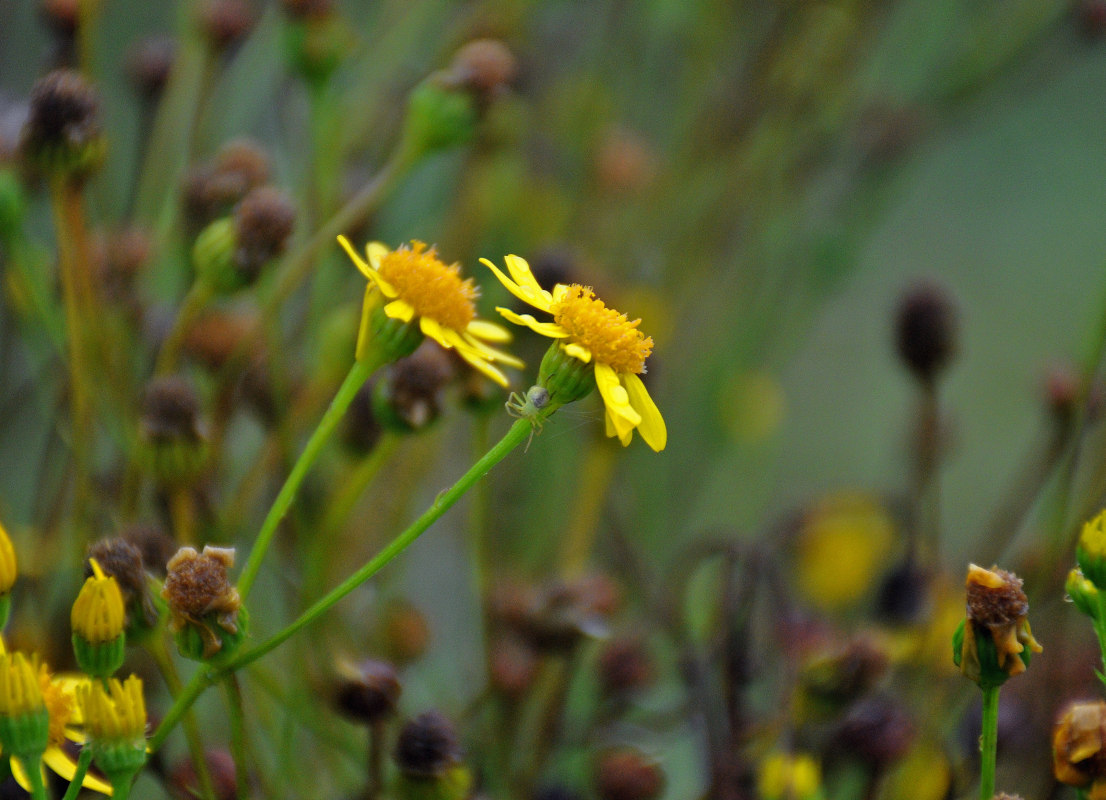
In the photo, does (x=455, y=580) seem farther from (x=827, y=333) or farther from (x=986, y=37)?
(x=827, y=333)

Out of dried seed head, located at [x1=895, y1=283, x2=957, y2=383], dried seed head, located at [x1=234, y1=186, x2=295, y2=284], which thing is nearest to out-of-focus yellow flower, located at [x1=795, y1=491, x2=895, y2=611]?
dried seed head, located at [x1=895, y1=283, x2=957, y2=383]

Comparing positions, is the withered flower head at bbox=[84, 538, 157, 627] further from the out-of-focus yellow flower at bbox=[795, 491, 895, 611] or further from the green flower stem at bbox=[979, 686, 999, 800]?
the out-of-focus yellow flower at bbox=[795, 491, 895, 611]

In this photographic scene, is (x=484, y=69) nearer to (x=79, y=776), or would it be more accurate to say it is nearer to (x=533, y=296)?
(x=533, y=296)

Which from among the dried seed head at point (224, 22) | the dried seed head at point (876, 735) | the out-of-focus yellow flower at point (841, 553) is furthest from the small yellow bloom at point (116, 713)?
the out-of-focus yellow flower at point (841, 553)

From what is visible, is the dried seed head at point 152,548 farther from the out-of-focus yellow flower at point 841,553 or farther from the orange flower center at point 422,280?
the out-of-focus yellow flower at point 841,553

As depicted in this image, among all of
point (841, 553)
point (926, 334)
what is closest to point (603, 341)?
point (926, 334)

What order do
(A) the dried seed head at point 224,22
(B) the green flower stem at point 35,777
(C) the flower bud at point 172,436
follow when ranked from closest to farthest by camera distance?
(B) the green flower stem at point 35,777
(C) the flower bud at point 172,436
(A) the dried seed head at point 224,22

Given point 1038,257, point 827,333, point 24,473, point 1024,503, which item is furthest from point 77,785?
point 1038,257
